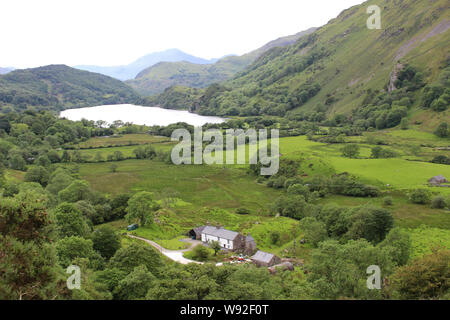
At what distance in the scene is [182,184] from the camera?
8869cm

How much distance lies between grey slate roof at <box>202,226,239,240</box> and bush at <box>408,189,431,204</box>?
132 ft

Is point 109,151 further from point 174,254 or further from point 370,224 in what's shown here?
point 370,224

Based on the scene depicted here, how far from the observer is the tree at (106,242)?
117 feet

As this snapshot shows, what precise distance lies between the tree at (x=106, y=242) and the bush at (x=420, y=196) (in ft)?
191

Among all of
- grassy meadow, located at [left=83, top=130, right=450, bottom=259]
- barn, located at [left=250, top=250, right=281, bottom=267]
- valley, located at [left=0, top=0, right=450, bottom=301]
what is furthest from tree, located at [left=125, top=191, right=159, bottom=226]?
barn, located at [left=250, top=250, right=281, bottom=267]

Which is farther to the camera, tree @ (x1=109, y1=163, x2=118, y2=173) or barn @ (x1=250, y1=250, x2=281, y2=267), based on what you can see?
tree @ (x1=109, y1=163, x2=118, y2=173)

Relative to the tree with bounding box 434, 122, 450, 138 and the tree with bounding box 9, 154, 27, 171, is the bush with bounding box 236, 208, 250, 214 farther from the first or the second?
the tree with bounding box 434, 122, 450, 138

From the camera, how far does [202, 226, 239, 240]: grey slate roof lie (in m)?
48.3

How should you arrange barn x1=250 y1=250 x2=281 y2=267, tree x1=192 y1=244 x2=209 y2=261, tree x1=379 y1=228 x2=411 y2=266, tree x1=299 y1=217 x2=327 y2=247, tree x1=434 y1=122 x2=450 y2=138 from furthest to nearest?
1. tree x1=434 y1=122 x2=450 y2=138
2. tree x1=299 y1=217 x2=327 y2=247
3. tree x1=192 y1=244 x2=209 y2=261
4. barn x1=250 y1=250 x2=281 y2=267
5. tree x1=379 y1=228 x2=411 y2=266
